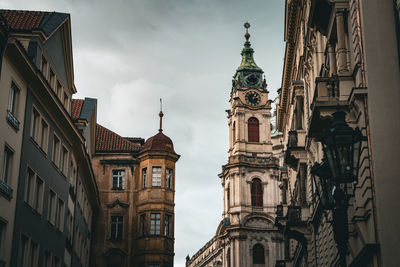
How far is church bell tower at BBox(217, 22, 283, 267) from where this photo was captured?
85062 mm

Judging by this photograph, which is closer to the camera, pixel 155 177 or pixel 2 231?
pixel 2 231

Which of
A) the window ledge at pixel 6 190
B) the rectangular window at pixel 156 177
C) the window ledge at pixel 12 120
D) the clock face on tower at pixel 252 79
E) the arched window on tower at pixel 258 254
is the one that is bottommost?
the window ledge at pixel 6 190

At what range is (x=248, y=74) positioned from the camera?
96.0 metres

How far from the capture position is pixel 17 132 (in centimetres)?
2347

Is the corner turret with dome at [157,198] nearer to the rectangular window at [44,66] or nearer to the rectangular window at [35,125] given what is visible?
the rectangular window at [44,66]

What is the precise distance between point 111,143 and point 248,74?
49.1 metres

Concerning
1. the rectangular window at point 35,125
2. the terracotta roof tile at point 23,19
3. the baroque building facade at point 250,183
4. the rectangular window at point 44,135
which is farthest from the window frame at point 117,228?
the baroque building facade at point 250,183

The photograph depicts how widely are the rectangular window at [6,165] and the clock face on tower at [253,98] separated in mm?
70583

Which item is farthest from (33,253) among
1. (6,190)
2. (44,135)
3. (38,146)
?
(6,190)

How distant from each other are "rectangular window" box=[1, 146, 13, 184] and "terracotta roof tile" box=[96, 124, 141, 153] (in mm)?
25705

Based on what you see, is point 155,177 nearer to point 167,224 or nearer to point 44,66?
point 167,224

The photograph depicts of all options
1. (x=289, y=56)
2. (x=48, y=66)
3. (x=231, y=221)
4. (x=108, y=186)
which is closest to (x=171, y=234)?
(x=108, y=186)

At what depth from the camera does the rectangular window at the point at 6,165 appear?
22.3m

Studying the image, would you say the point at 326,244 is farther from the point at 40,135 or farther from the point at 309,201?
the point at 40,135
